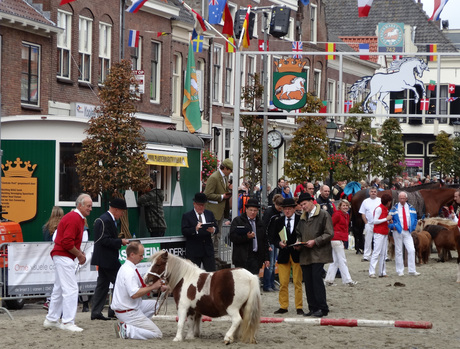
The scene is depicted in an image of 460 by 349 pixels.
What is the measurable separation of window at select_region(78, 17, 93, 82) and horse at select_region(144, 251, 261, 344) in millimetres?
20046

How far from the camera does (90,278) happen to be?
53.7ft

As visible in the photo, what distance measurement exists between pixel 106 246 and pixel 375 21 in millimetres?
58827

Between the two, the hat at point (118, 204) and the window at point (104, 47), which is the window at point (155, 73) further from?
the hat at point (118, 204)

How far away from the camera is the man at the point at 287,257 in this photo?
50.8 feet

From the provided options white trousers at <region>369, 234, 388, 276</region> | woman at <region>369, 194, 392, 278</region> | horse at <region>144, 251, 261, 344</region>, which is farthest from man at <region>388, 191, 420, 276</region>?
horse at <region>144, 251, 261, 344</region>

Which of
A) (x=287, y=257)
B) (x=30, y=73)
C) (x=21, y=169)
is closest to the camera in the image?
(x=287, y=257)

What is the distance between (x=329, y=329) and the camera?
13828 mm

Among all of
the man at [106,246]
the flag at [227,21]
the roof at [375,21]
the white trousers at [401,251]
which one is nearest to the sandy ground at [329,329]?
the man at [106,246]

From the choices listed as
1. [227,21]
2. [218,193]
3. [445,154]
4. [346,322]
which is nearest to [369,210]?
[218,193]

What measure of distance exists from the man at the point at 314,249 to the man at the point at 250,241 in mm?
1453

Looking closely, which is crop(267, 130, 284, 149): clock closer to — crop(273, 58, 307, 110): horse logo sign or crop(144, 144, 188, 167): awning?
crop(144, 144, 188, 167): awning

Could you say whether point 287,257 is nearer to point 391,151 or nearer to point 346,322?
point 346,322

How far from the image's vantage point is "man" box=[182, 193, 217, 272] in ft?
54.0

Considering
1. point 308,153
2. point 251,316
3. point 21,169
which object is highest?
point 308,153
